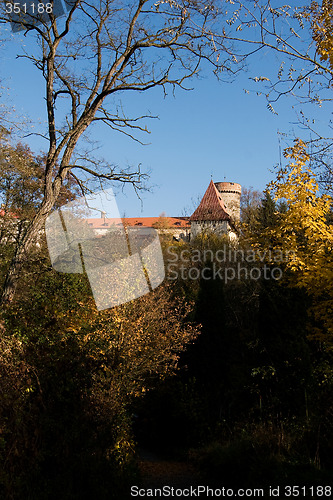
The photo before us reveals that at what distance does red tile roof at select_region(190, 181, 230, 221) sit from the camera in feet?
112

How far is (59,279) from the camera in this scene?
988 centimetres

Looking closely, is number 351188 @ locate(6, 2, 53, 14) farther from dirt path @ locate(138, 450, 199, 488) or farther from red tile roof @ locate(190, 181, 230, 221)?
red tile roof @ locate(190, 181, 230, 221)

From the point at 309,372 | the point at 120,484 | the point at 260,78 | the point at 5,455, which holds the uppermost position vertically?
the point at 260,78

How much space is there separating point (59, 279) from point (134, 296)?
2.71 m

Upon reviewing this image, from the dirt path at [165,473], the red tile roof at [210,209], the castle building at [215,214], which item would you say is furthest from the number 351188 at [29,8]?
the red tile roof at [210,209]

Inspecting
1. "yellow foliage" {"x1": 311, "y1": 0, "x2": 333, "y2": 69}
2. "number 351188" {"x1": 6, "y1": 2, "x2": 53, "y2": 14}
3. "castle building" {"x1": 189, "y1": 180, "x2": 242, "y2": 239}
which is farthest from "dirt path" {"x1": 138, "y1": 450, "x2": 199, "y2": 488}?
"castle building" {"x1": 189, "y1": 180, "x2": 242, "y2": 239}

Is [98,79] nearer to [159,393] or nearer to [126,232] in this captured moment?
[126,232]

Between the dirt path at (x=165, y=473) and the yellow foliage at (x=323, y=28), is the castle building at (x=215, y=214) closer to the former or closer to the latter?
the dirt path at (x=165, y=473)

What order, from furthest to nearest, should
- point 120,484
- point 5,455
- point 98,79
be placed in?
point 98,79, point 120,484, point 5,455

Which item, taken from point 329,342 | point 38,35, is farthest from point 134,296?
point 38,35

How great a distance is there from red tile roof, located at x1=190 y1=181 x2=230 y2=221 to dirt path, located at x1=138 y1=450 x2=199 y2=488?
24820mm

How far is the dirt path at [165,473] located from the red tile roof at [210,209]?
24820 millimetres

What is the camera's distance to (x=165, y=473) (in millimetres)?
8055

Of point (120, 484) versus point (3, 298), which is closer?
point (120, 484)
